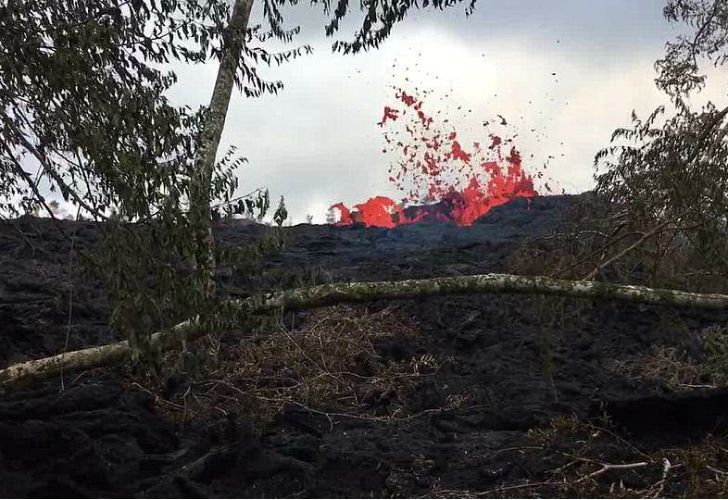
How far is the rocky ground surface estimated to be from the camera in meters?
7.41

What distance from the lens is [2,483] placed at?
23.6 feet

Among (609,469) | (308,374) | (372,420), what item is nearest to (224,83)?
(308,374)

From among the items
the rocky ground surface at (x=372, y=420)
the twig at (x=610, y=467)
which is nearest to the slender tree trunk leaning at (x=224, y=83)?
the rocky ground surface at (x=372, y=420)

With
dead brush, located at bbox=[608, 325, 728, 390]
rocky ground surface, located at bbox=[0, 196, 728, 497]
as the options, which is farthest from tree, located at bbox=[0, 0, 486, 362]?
dead brush, located at bbox=[608, 325, 728, 390]

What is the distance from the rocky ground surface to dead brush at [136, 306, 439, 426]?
21 cm

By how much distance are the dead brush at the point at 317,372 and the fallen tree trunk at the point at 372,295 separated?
177 centimetres

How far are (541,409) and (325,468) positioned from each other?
263cm

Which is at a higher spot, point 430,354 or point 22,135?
point 22,135

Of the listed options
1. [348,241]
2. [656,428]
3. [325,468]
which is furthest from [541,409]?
[348,241]

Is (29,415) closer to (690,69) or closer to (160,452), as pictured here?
(160,452)

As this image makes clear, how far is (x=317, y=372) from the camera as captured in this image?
34.4 feet

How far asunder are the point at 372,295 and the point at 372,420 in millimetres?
2360

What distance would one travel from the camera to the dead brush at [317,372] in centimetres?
932

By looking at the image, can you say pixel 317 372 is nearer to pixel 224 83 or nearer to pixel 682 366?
pixel 224 83
